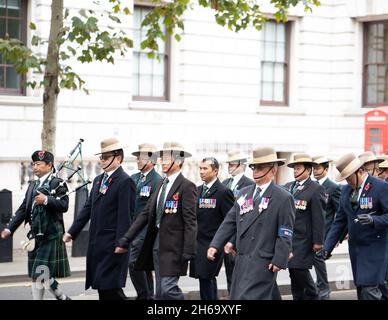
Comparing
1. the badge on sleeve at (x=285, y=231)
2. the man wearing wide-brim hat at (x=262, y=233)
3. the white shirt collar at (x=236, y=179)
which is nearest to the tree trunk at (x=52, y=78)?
the white shirt collar at (x=236, y=179)

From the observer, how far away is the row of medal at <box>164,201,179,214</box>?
1204 cm

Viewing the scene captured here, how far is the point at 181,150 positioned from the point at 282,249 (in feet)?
7.57

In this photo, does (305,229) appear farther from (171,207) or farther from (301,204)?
(171,207)

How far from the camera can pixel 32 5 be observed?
23703 millimetres

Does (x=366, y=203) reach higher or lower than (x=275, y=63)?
lower

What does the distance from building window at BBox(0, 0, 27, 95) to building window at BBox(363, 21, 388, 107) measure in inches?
396

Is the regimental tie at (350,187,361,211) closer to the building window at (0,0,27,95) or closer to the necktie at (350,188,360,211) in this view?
the necktie at (350,188,360,211)

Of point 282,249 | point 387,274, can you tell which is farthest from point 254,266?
point 387,274

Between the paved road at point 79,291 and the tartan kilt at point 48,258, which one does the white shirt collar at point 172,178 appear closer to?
the tartan kilt at point 48,258

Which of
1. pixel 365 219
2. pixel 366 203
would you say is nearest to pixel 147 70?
pixel 366 203

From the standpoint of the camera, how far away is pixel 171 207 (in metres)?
12.1

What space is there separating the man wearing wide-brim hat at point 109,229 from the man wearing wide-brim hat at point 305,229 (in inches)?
99.7

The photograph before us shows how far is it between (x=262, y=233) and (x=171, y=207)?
67.4 inches

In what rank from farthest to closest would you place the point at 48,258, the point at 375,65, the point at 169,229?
the point at 375,65
the point at 48,258
the point at 169,229
